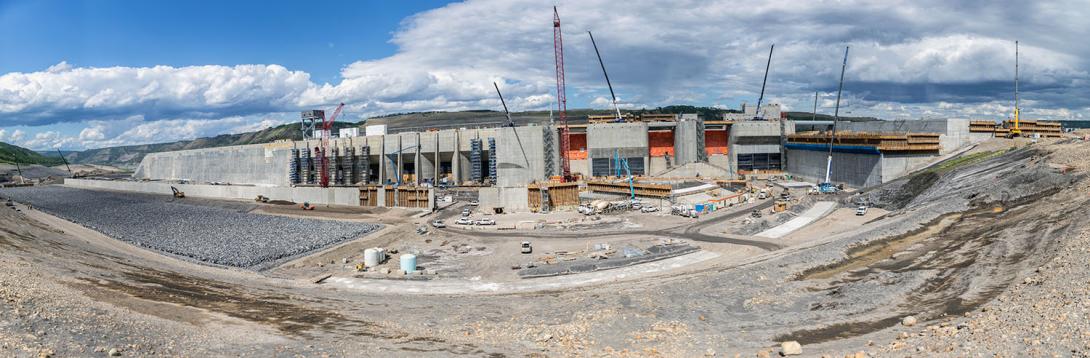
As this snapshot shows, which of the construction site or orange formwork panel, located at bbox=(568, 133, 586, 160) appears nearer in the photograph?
the construction site

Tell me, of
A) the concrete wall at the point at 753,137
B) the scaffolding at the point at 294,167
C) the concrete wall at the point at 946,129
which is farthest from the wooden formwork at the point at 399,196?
the concrete wall at the point at 946,129

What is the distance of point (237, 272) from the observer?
134ft

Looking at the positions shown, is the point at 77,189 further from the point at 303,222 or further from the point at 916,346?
the point at 916,346

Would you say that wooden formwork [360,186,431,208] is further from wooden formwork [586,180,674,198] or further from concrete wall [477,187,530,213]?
wooden formwork [586,180,674,198]

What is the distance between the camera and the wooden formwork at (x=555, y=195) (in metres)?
70.9

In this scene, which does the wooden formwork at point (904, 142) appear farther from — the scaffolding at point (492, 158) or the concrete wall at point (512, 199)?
the scaffolding at point (492, 158)

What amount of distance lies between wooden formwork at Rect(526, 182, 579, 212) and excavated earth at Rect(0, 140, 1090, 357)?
3466cm

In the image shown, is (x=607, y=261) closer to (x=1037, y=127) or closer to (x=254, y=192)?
(x=1037, y=127)

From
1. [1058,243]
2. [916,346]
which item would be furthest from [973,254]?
[916,346]

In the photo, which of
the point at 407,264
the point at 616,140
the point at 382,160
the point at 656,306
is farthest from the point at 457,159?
the point at 656,306

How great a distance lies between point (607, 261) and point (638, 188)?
32.1 metres

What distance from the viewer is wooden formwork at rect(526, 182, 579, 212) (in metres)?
70.9

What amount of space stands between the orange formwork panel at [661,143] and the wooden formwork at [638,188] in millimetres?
23370

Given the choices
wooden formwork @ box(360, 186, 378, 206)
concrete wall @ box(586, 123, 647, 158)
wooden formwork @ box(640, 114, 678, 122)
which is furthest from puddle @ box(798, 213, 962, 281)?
wooden formwork @ box(640, 114, 678, 122)
